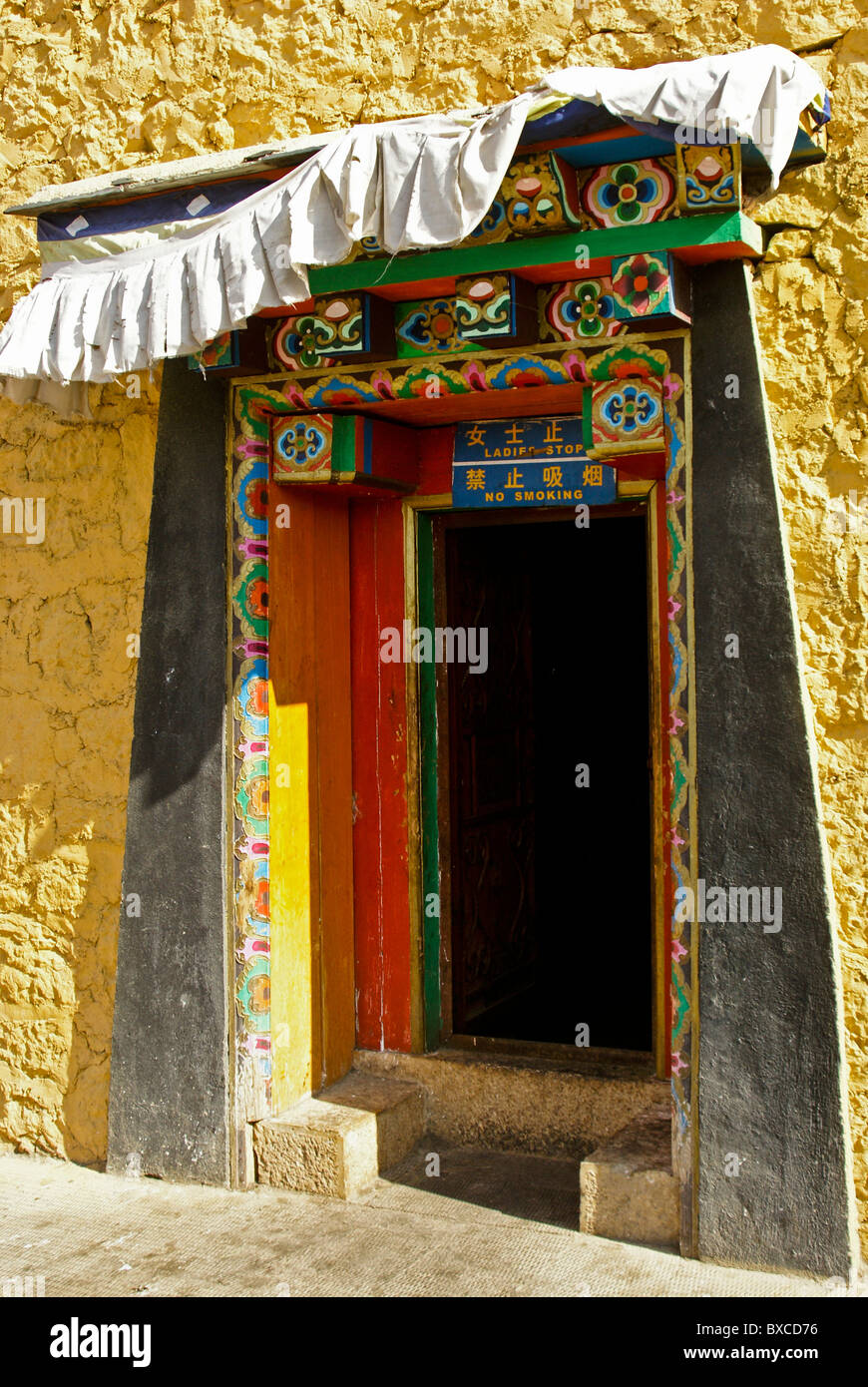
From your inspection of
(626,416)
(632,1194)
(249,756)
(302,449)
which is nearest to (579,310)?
(626,416)

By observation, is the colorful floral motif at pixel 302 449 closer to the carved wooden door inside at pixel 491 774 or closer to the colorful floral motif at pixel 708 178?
the carved wooden door inside at pixel 491 774

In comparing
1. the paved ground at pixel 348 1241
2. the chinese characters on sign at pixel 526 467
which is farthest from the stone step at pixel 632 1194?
the chinese characters on sign at pixel 526 467

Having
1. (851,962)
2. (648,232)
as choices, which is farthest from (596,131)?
(851,962)

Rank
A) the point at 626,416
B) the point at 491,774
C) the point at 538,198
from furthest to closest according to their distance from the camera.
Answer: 1. the point at 491,774
2. the point at 626,416
3. the point at 538,198

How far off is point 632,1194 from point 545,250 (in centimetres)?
279

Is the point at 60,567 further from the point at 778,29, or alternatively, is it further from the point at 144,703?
the point at 778,29

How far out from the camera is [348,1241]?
4270 mm

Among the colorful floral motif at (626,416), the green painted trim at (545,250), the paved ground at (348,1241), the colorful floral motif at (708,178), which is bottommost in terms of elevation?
the paved ground at (348,1241)

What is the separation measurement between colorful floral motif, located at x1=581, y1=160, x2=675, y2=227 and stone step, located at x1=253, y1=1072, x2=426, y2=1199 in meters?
3.04

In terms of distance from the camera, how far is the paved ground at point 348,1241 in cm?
392

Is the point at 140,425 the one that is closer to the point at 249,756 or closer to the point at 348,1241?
the point at 249,756

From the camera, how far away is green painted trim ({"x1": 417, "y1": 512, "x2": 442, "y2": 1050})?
17.1 ft

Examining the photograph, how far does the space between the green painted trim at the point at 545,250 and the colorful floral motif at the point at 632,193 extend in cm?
4

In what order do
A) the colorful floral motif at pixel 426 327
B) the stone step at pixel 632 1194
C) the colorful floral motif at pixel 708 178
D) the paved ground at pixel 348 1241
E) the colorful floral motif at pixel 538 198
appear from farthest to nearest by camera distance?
the colorful floral motif at pixel 426 327, the stone step at pixel 632 1194, the paved ground at pixel 348 1241, the colorful floral motif at pixel 538 198, the colorful floral motif at pixel 708 178
